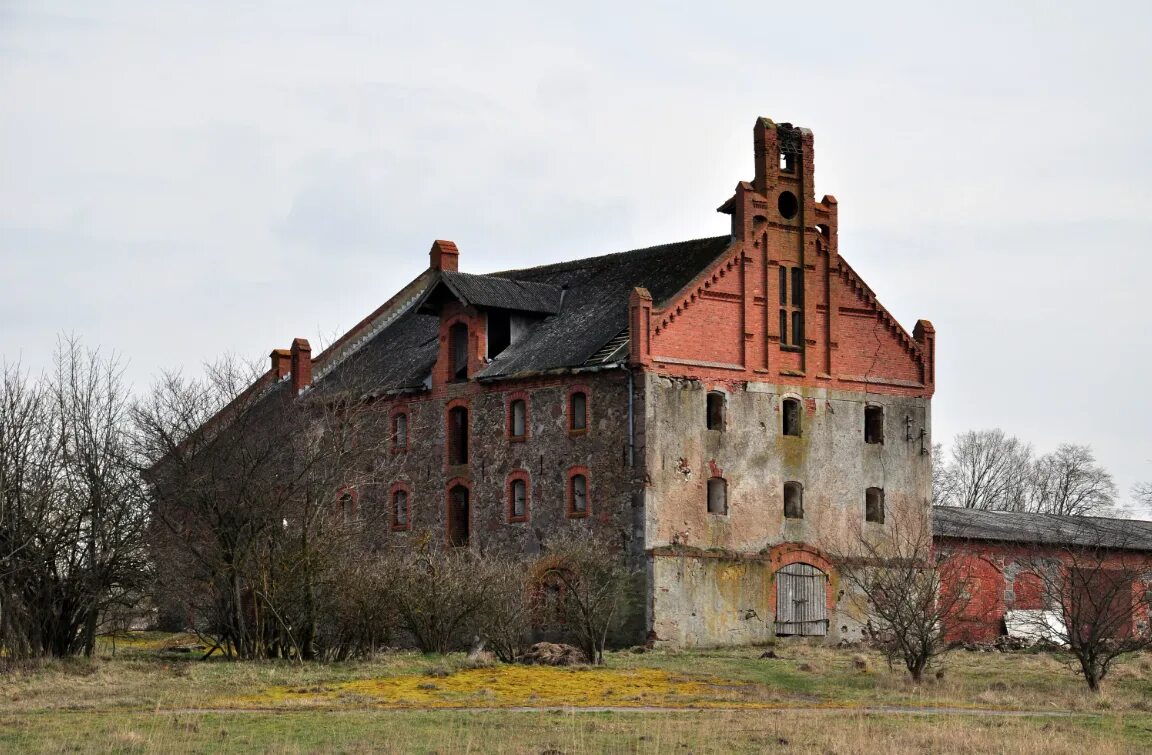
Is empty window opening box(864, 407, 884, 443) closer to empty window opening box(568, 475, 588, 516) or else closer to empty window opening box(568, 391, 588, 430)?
empty window opening box(568, 391, 588, 430)

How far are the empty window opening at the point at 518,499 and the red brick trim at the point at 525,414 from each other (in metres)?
1.20

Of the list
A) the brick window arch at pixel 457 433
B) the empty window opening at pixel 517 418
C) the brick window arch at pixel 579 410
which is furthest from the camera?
the brick window arch at pixel 457 433

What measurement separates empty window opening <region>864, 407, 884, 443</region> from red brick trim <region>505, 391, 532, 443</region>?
932 cm

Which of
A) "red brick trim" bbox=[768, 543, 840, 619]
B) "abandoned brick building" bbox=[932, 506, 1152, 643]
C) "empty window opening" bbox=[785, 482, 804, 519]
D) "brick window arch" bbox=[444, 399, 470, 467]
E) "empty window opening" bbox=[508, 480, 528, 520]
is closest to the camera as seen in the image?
"red brick trim" bbox=[768, 543, 840, 619]

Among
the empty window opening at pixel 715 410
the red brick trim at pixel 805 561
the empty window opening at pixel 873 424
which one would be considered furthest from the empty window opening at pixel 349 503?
the empty window opening at pixel 873 424

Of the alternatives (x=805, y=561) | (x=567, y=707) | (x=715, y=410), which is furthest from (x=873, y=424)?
(x=567, y=707)

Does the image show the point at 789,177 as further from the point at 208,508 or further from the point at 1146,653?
the point at 208,508

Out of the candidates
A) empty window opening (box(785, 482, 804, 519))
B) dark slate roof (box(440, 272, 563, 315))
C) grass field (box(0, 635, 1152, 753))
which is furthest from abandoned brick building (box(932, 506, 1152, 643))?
dark slate roof (box(440, 272, 563, 315))

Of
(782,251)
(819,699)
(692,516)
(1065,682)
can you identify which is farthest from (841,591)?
(819,699)

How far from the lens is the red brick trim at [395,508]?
53375 millimetres

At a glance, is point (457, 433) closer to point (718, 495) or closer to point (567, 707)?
point (718, 495)

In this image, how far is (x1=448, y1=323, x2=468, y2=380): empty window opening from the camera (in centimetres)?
5266

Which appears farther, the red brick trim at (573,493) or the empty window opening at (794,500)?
the empty window opening at (794,500)

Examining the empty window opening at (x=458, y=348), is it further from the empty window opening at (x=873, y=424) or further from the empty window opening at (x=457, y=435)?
the empty window opening at (x=873, y=424)
